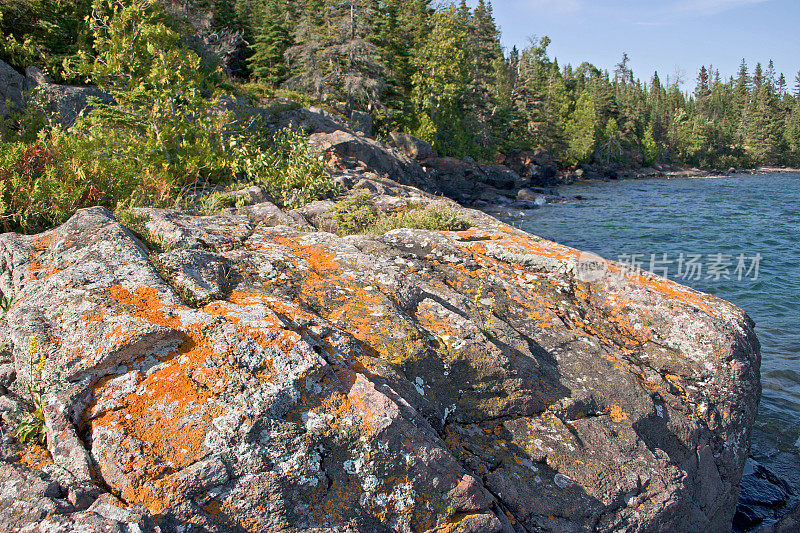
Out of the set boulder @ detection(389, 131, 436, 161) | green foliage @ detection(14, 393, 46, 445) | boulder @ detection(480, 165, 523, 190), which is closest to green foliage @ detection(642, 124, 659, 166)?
boulder @ detection(480, 165, 523, 190)

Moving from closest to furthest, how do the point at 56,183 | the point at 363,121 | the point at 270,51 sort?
the point at 56,183 < the point at 363,121 < the point at 270,51

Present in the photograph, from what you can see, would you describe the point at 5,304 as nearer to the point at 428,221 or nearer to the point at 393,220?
the point at 393,220

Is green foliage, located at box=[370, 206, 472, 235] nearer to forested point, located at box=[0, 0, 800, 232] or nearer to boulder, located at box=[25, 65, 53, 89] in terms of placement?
forested point, located at box=[0, 0, 800, 232]

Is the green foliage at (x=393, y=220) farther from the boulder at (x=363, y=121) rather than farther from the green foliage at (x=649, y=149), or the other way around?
the green foliage at (x=649, y=149)

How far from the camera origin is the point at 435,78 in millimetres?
42719

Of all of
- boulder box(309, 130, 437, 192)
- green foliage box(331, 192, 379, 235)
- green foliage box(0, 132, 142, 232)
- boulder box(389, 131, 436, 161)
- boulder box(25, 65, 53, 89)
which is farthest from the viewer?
boulder box(389, 131, 436, 161)

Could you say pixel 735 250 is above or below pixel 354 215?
below

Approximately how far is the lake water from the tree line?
664 inches

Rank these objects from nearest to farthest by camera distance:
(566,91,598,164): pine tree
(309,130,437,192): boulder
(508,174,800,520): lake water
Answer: (508,174,800,520): lake water
(309,130,437,192): boulder
(566,91,598,164): pine tree

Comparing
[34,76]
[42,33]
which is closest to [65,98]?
[34,76]

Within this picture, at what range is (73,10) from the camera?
15.6 meters

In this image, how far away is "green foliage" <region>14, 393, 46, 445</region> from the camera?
7.38ft

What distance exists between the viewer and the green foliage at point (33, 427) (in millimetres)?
2248

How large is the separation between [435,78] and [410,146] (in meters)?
11.7
